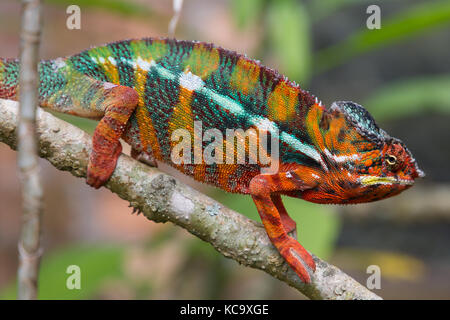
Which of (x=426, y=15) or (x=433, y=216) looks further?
(x=433, y=216)

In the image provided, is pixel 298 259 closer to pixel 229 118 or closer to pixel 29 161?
pixel 229 118

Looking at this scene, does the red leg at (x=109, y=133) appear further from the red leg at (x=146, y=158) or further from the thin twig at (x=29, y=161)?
the thin twig at (x=29, y=161)

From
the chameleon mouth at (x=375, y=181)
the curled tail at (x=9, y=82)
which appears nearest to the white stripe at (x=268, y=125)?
the chameleon mouth at (x=375, y=181)

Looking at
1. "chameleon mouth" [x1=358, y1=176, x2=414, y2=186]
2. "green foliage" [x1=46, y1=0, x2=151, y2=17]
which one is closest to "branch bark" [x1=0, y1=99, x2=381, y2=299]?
"chameleon mouth" [x1=358, y1=176, x2=414, y2=186]

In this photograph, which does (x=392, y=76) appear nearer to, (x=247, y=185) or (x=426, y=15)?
(x=426, y=15)
